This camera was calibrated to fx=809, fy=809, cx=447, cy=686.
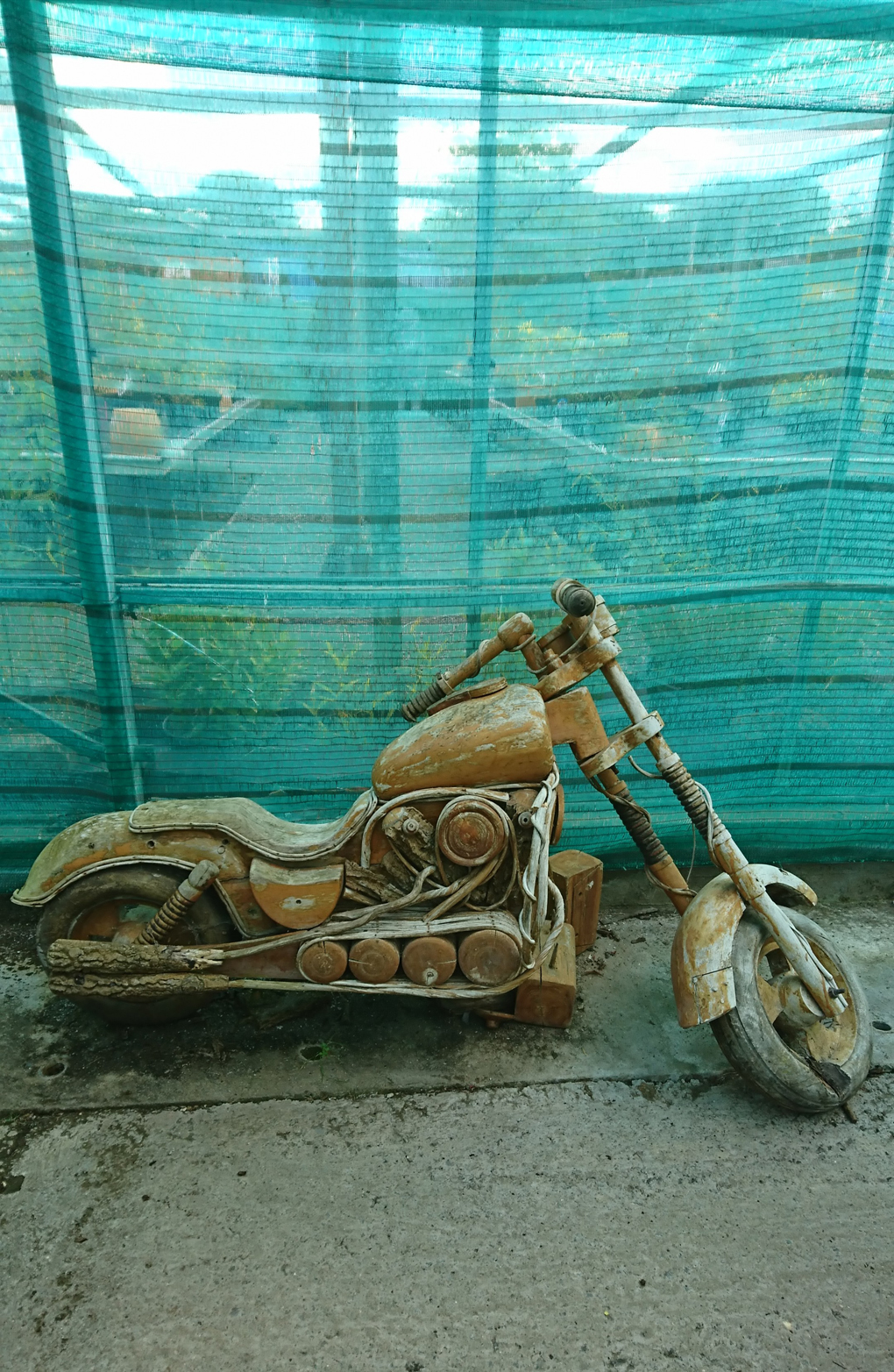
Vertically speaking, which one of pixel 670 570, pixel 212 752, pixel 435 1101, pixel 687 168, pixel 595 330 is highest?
pixel 687 168

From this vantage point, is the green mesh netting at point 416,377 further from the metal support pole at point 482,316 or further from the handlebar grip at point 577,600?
the handlebar grip at point 577,600

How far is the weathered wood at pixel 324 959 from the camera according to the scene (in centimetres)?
250

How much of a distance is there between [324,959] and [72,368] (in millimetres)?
2299

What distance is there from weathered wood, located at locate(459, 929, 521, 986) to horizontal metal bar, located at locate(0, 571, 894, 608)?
1.38 meters

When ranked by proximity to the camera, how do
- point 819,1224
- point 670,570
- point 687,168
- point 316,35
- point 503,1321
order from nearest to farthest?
point 503,1321 < point 819,1224 < point 316,35 < point 687,168 < point 670,570

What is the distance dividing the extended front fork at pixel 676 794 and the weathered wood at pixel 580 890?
429mm

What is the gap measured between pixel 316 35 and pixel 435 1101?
3.51 m

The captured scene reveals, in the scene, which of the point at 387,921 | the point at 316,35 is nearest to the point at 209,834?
the point at 387,921

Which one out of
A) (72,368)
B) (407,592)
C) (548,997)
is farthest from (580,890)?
(72,368)

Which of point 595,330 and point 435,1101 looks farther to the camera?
point 595,330

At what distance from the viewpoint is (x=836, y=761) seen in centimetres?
366

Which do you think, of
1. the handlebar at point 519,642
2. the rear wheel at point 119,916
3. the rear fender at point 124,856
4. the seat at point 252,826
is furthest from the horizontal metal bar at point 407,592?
the rear wheel at point 119,916

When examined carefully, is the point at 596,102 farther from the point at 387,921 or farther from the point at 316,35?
the point at 387,921

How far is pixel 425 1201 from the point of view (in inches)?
84.8
